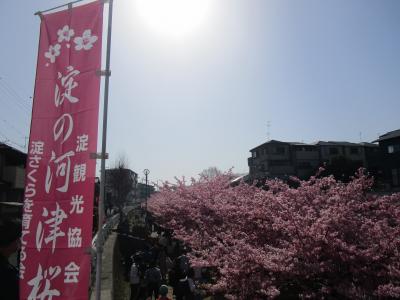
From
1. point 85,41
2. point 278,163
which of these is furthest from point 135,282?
point 278,163

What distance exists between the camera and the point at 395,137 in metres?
33.6

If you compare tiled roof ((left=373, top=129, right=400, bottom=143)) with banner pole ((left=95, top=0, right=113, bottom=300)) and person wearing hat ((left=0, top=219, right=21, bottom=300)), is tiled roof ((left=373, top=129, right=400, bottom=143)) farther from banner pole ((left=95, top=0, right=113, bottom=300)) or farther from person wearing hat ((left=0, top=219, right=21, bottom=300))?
person wearing hat ((left=0, top=219, right=21, bottom=300))

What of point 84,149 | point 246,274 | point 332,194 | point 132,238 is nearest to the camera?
point 84,149

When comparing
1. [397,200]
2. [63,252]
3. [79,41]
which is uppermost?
[79,41]

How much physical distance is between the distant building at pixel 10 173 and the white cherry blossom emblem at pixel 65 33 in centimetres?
2198

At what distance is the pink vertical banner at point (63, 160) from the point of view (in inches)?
165

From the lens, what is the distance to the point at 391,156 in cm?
3428

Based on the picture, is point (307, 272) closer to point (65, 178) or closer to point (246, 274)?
point (246, 274)

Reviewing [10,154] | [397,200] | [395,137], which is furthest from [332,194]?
[395,137]

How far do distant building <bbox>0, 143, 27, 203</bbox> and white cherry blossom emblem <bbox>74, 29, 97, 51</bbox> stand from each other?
22201 mm

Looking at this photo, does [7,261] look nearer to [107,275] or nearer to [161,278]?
[161,278]

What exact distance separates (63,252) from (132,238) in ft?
64.0

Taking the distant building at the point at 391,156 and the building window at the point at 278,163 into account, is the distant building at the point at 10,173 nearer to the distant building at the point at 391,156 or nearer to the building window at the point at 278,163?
the distant building at the point at 391,156

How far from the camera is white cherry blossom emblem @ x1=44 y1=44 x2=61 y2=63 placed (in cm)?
473
